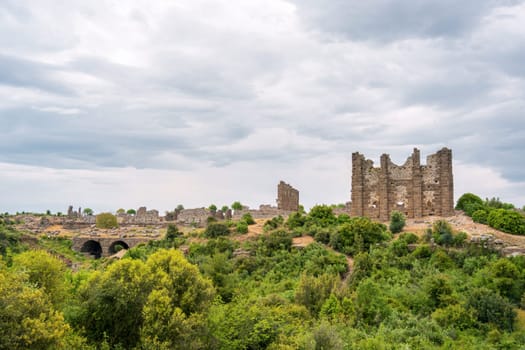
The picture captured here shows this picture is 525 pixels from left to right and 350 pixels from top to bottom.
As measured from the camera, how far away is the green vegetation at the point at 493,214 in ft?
110

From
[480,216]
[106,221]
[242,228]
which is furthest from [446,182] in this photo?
[106,221]

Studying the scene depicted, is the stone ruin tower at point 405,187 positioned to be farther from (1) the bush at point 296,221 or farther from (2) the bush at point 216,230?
(2) the bush at point 216,230

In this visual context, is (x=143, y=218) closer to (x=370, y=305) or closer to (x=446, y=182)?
(x=446, y=182)

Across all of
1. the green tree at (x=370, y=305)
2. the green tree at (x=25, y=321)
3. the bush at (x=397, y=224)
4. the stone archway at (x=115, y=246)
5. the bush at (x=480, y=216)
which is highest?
the bush at (x=480, y=216)

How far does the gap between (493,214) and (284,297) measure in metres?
18.9

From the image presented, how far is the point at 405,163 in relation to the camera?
4272 centimetres

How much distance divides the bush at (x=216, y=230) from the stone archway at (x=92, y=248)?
1537cm

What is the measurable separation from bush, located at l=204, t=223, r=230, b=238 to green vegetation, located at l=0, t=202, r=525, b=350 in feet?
11.5

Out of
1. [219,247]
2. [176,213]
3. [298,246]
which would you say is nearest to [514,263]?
[298,246]

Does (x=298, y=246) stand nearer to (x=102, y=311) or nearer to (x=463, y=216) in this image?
(x=463, y=216)

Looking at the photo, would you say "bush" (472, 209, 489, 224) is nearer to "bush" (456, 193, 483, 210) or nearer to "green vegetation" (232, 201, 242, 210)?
"bush" (456, 193, 483, 210)

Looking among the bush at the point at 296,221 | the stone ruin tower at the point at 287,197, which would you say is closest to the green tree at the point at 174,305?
the bush at the point at 296,221

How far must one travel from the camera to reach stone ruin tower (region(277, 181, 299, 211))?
56.0 m

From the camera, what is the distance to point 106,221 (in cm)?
5856
